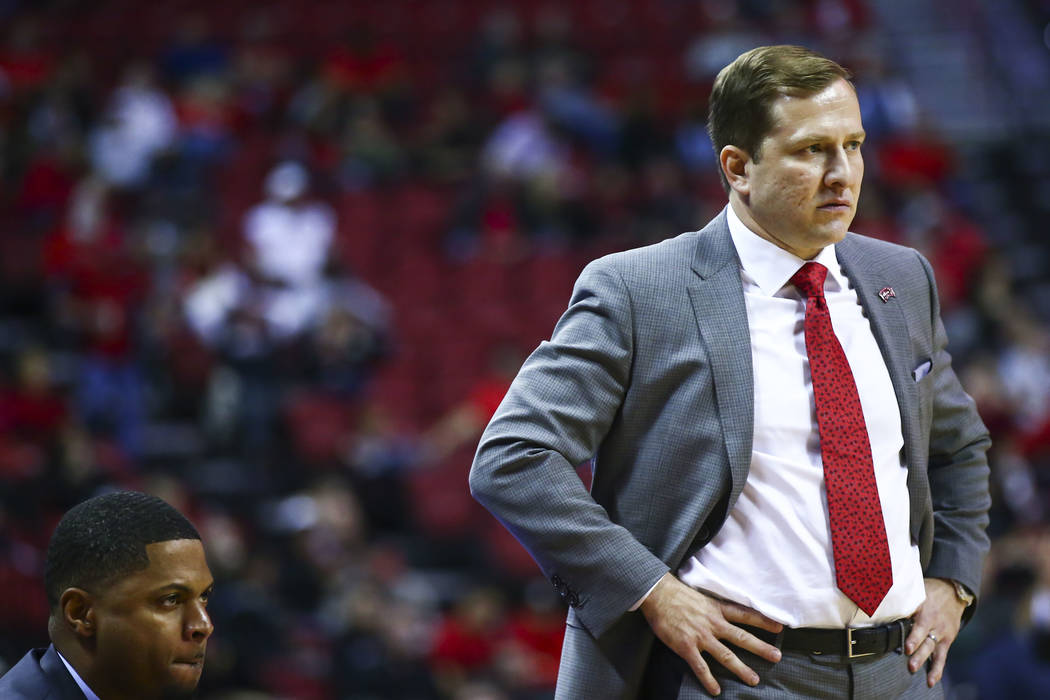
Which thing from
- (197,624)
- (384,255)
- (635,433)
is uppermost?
(635,433)

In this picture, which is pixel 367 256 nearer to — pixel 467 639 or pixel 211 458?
pixel 211 458

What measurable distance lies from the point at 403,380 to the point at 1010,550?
4063 mm

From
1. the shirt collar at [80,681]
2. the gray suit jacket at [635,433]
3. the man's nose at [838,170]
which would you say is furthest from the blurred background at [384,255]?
the shirt collar at [80,681]

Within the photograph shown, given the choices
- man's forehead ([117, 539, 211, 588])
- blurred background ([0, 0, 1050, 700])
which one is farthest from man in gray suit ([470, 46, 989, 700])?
blurred background ([0, 0, 1050, 700])

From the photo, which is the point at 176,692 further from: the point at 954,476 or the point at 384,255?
the point at 384,255

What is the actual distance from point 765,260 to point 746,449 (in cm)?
35

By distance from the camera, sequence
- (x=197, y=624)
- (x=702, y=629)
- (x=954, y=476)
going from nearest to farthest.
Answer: (x=702, y=629) < (x=197, y=624) < (x=954, y=476)

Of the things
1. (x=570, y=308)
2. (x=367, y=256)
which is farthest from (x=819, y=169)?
(x=367, y=256)

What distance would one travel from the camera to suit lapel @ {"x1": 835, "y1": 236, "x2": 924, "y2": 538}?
7.43 ft

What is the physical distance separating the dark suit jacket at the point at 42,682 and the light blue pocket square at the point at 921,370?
150cm

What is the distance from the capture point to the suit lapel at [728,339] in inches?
84.2

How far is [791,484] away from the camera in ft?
7.04

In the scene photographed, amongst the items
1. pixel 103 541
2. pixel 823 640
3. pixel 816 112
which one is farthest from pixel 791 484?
pixel 103 541

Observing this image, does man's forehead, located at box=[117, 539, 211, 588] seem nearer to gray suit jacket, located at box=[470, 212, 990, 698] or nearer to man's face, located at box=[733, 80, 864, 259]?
gray suit jacket, located at box=[470, 212, 990, 698]
